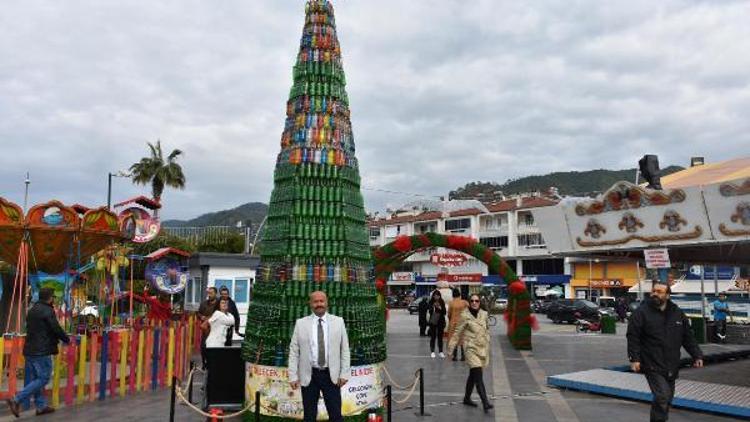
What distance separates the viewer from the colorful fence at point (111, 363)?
905 centimetres

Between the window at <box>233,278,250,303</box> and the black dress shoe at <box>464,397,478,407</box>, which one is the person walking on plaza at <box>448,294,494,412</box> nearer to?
the black dress shoe at <box>464,397,478,407</box>

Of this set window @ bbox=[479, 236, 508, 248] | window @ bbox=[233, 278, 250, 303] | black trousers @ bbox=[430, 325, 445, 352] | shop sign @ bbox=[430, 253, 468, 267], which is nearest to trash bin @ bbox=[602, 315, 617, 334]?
black trousers @ bbox=[430, 325, 445, 352]

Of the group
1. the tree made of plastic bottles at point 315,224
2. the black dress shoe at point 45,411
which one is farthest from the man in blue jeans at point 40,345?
the tree made of plastic bottles at point 315,224

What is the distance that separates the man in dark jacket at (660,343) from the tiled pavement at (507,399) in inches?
85.5

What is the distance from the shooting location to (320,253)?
299 inches

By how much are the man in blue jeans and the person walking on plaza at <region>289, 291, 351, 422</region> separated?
4.54 metres

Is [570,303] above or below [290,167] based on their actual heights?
below

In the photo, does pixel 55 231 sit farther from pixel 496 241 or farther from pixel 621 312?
pixel 496 241

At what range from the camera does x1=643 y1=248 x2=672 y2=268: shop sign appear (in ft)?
35.2

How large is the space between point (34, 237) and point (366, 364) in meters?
9.29

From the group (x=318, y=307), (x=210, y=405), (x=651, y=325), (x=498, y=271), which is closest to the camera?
(x=318, y=307)

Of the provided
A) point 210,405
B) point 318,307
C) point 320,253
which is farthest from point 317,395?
point 210,405

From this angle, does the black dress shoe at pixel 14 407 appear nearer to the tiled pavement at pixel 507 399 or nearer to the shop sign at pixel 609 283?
the tiled pavement at pixel 507 399

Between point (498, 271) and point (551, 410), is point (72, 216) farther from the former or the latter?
point (498, 271)
